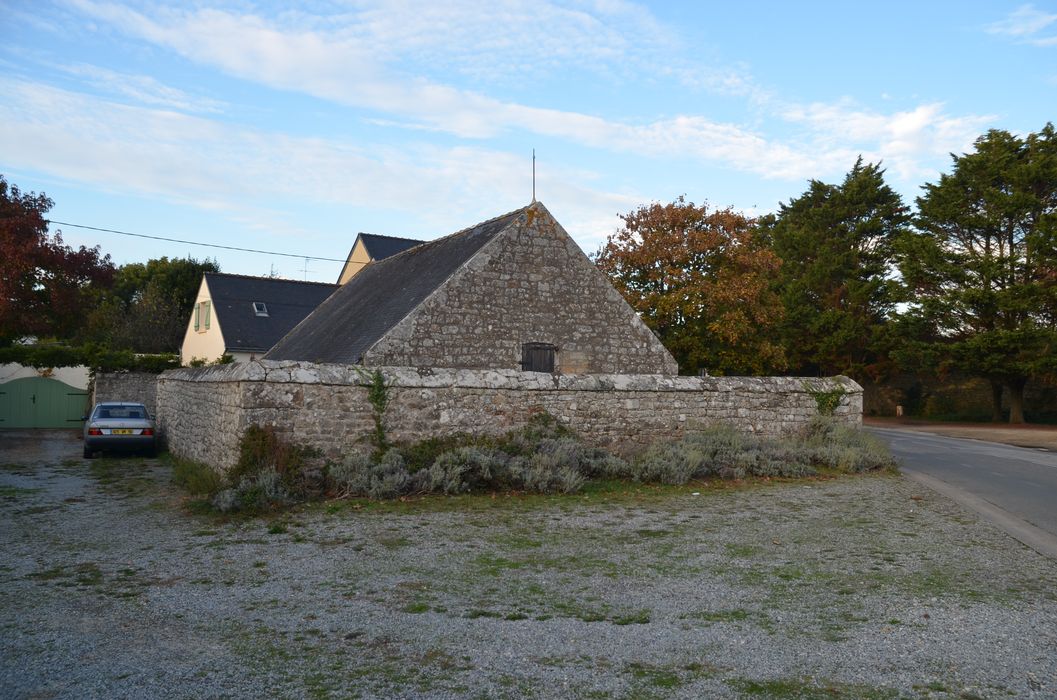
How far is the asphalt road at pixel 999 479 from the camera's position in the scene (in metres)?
9.95

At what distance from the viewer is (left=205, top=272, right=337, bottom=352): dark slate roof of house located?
34812 mm

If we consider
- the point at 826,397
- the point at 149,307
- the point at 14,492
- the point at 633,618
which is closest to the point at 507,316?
the point at 826,397

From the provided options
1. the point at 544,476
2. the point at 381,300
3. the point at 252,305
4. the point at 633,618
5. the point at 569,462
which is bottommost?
the point at 633,618

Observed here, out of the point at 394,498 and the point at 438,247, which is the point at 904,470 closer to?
the point at 394,498

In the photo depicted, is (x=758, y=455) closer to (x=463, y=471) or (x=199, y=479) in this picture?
(x=463, y=471)

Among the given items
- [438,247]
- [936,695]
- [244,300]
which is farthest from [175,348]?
[936,695]

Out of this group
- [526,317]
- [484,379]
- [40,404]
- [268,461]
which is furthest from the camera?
[40,404]

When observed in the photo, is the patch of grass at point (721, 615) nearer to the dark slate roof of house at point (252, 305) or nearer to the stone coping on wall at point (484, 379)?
the stone coping on wall at point (484, 379)

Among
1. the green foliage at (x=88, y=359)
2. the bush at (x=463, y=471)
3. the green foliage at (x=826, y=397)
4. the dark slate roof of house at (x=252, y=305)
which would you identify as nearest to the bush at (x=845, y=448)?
the green foliage at (x=826, y=397)

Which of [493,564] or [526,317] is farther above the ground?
[526,317]

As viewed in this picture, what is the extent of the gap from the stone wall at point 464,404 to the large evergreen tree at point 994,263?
21.4m

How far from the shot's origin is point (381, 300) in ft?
66.8

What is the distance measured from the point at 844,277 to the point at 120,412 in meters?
37.2

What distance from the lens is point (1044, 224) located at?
108ft
